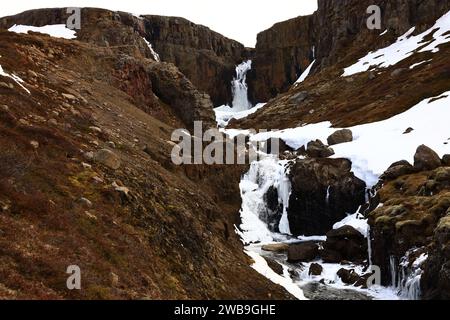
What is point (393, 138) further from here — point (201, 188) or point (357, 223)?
point (201, 188)

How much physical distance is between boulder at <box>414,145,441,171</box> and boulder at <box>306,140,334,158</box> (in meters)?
11.7

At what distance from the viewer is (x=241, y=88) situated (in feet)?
516

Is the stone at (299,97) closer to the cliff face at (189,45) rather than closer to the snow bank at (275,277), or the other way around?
the cliff face at (189,45)

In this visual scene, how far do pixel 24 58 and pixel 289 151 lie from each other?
1410 inches

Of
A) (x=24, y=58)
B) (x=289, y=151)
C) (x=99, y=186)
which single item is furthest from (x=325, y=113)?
(x=99, y=186)

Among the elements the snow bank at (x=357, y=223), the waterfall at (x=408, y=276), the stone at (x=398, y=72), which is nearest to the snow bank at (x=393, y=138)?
the snow bank at (x=357, y=223)

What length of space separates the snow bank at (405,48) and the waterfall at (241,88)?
57770 mm

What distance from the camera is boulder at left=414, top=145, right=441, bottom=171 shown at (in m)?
39.3

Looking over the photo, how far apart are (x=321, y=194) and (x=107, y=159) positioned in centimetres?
2930

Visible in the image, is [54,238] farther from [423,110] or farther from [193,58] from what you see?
[193,58]

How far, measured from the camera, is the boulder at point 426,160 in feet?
129

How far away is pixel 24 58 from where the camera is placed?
33875 mm

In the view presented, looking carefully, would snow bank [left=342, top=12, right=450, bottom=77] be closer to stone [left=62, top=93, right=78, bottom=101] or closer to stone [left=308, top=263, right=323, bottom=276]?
stone [left=308, top=263, right=323, bottom=276]

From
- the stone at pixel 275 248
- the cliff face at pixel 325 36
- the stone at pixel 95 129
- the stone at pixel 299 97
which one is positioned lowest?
the stone at pixel 275 248
